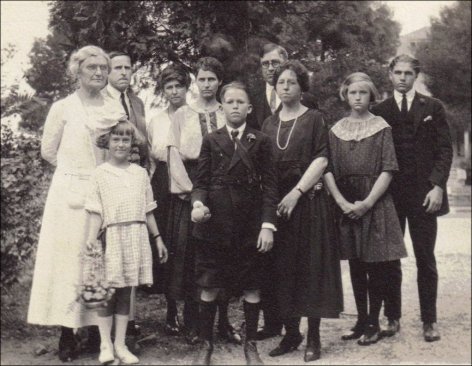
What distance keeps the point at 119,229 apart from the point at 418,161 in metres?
2.55

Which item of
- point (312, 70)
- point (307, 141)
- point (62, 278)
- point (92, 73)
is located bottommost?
point (62, 278)

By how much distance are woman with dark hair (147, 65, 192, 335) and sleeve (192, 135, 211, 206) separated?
2.52 feet

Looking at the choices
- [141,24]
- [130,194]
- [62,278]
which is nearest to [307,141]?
[130,194]

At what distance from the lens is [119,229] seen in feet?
14.5

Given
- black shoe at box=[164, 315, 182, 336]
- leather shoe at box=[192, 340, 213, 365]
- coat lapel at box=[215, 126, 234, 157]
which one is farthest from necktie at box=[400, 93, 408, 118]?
black shoe at box=[164, 315, 182, 336]

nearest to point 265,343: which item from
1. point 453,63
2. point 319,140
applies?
point 319,140

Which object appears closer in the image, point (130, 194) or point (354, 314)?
point (130, 194)

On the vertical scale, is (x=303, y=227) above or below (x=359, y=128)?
below

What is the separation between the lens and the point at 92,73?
4.63m

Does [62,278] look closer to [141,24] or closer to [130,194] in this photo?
[130,194]

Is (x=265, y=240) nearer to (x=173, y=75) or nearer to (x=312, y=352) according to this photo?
(x=312, y=352)

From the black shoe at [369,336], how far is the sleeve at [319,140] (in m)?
1.53

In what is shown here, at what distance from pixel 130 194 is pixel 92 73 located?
3.10ft

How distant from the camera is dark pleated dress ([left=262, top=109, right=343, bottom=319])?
4723 mm
